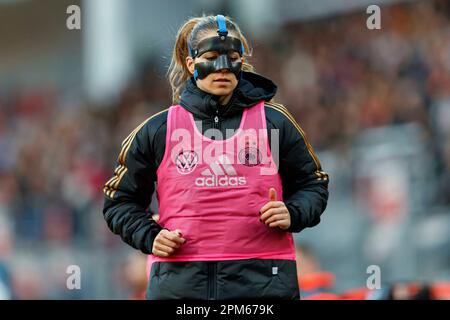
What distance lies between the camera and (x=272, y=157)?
15.8 ft

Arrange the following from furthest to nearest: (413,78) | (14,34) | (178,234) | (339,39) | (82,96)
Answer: (14,34) < (82,96) < (339,39) < (413,78) < (178,234)

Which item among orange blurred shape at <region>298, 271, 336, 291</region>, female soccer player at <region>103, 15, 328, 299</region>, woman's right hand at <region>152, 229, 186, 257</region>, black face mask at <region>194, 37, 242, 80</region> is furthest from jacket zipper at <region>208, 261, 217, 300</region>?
orange blurred shape at <region>298, 271, 336, 291</region>

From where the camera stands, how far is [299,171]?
4.90 m

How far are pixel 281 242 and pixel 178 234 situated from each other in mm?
429

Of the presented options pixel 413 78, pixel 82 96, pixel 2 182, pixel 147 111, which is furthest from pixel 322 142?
pixel 82 96

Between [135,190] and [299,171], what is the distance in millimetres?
693

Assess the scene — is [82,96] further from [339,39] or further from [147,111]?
[339,39]

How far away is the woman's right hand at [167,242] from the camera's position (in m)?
4.68

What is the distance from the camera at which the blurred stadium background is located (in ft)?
33.5

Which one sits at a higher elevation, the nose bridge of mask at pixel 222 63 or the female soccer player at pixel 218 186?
the nose bridge of mask at pixel 222 63

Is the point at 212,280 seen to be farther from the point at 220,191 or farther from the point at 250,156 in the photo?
the point at 250,156

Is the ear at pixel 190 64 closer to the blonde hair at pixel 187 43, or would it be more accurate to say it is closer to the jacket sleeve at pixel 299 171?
the blonde hair at pixel 187 43

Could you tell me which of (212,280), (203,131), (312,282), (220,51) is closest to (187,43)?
(220,51)

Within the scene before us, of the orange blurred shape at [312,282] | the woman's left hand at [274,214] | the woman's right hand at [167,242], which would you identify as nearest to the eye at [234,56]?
the woman's left hand at [274,214]
